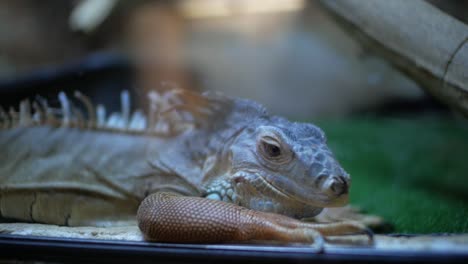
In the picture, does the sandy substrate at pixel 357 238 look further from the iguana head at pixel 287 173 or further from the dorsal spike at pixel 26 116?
the dorsal spike at pixel 26 116

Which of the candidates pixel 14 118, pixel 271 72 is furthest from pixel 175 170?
pixel 271 72

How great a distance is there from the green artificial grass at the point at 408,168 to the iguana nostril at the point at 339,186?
855 millimetres

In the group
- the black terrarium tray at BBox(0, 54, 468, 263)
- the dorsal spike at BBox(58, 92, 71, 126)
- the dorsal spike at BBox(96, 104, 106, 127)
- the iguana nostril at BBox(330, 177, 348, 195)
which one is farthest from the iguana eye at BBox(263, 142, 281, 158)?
the dorsal spike at BBox(58, 92, 71, 126)

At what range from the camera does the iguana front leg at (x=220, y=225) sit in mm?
1820

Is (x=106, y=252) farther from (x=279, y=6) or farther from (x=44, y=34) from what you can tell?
(x=44, y=34)

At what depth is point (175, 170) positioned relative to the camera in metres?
2.90

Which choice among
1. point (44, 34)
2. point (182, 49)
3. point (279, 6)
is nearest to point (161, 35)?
point (182, 49)

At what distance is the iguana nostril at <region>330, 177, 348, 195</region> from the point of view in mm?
2047

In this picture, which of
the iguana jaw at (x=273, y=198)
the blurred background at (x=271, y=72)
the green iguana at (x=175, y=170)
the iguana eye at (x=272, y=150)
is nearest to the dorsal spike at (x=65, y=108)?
the green iguana at (x=175, y=170)

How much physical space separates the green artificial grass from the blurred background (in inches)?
0.8

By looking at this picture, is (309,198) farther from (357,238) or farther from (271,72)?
(271,72)

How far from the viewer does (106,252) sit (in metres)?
1.88

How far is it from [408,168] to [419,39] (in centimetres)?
247

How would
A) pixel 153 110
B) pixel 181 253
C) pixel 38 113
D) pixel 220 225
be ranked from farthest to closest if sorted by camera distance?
pixel 38 113, pixel 153 110, pixel 220 225, pixel 181 253
